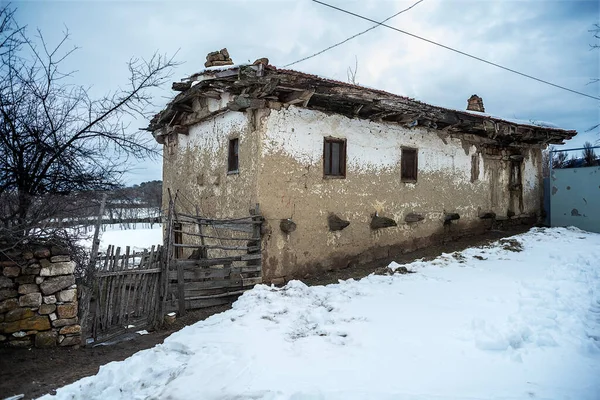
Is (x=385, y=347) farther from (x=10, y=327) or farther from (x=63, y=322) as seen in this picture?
(x=10, y=327)

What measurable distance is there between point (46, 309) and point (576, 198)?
47.1 feet

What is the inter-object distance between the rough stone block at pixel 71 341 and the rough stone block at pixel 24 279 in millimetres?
811

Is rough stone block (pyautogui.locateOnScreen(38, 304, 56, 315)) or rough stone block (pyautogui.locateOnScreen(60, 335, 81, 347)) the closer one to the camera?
rough stone block (pyautogui.locateOnScreen(38, 304, 56, 315))

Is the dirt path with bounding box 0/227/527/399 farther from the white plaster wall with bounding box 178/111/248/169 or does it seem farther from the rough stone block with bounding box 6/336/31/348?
the white plaster wall with bounding box 178/111/248/169

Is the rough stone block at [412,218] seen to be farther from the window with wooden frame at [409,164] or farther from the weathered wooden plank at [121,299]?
the weathered wooden plank at [121,299]

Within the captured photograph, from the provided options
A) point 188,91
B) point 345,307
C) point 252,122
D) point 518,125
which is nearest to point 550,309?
point 345,307

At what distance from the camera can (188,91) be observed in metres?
8.22

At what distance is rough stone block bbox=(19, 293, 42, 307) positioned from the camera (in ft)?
14.3

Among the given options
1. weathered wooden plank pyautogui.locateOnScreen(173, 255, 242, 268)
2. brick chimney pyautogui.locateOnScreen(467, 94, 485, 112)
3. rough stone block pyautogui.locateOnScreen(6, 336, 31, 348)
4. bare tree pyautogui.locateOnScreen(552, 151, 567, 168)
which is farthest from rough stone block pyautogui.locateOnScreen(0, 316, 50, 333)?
bare tree pyautogui.locateOnScreen(552, 151, 567, 168)

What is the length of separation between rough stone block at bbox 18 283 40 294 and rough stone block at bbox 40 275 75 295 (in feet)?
0.20

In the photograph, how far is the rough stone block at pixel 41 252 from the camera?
14.5 feet

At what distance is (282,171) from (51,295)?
4.34m

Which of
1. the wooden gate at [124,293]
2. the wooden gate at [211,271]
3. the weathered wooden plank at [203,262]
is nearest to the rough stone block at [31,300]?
the wooden gate at [124,293]

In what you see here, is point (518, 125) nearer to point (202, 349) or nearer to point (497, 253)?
point (497, 253)
